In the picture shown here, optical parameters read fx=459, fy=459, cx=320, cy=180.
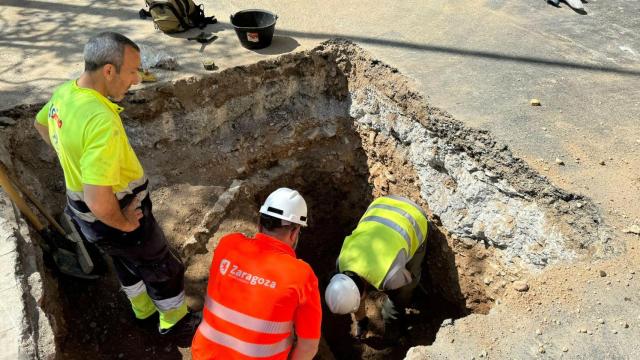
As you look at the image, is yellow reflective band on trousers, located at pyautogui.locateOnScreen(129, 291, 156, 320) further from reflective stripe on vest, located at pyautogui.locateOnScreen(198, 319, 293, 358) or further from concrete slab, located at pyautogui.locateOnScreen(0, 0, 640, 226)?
concrete slab, located at pyautogui.locateOnScreen(0, 0, 640, 226)

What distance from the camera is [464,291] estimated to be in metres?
4.14

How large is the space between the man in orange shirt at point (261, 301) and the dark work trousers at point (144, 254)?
77cm

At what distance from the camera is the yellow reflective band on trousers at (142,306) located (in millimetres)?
3312

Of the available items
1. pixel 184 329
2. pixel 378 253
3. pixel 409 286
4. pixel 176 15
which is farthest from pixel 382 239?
pixel 176 15

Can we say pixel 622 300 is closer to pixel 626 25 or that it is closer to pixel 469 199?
pixel 469 199

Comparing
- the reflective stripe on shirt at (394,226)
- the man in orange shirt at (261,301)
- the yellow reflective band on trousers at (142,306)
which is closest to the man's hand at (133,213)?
the man in orange shirt at (261,301)

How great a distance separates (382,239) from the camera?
11.2ft

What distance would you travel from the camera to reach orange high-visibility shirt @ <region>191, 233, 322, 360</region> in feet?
7.04

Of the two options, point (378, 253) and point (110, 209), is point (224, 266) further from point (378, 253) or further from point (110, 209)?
point (378, 253)

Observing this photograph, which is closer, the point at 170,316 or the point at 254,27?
the point at 170,316

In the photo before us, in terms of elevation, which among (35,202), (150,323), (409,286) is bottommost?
(409,286)

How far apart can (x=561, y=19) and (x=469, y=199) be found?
9.68 feet

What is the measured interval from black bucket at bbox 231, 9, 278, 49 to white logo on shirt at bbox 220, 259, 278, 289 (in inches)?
118

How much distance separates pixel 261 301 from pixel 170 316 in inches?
57.3
